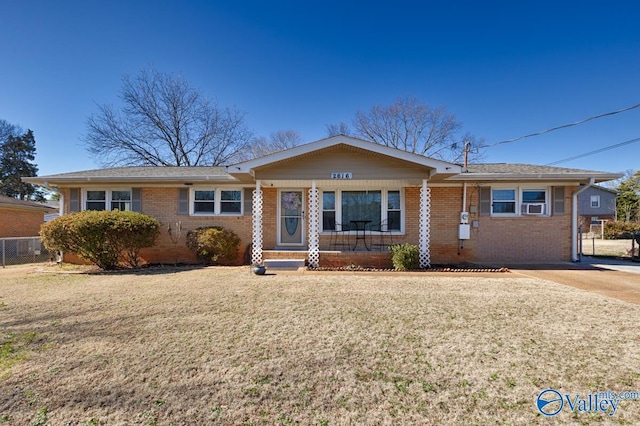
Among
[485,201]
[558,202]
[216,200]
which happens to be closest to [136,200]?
[216,200]

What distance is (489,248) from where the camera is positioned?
973cm

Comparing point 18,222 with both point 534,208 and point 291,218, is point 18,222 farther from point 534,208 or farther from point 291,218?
point 534,208

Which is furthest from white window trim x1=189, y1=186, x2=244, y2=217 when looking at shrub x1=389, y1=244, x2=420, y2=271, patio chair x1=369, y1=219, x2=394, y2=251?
shrub x1=389, y1=244, x2=420, y2=271

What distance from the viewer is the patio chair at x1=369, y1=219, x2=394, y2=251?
1018 cm

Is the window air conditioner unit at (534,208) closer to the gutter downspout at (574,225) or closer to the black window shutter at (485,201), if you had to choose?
the gutter downspout at (574,225)

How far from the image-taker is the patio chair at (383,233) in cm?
1018

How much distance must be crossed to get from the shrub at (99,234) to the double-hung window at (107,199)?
68.8 inches

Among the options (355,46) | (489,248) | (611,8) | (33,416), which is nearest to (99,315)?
(33,416)

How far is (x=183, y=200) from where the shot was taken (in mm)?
10094

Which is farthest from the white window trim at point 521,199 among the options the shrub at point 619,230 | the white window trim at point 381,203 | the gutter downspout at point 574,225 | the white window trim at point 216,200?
the shrub at point 619,230

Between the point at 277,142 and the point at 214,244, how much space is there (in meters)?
21.4

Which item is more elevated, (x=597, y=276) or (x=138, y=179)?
(x=138, y=179)

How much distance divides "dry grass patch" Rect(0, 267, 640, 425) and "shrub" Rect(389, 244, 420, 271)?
258 centimetres

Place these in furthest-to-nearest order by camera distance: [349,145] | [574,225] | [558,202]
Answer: [558,202] < [574,225] < [349,145]
